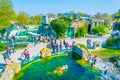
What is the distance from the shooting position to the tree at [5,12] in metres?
49.6

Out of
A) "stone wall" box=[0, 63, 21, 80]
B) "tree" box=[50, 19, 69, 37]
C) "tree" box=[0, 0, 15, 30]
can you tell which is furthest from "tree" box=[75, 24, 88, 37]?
"stone wall" box=[0, 63, 21, 80]

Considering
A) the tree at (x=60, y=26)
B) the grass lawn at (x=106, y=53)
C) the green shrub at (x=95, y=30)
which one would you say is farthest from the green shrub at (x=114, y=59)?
the green shrub at (x=95, y=30)

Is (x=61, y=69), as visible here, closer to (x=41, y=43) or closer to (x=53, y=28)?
(x=41, y=43)

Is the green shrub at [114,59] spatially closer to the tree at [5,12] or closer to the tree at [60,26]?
the tree at [60,26]

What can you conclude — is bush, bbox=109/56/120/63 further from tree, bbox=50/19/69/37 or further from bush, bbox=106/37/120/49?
tree, bbox=50/19/69/37

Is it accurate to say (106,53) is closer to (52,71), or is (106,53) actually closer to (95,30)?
(52,71)

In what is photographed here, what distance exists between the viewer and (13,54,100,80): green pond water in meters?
25.7

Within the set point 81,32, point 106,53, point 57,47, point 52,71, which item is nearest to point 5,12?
point 81,32

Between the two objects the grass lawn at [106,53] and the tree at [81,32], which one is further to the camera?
the tree at [81,32]

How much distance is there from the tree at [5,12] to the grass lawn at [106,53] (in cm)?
2019

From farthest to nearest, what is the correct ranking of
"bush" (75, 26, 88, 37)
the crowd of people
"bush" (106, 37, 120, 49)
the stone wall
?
"bush" (75, 26, 88, 37), "bush" (106, 37, 120, 49), the crowd of people, the stone wall

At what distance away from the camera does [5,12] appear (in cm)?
4994

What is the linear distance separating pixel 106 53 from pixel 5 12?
72.8 feet

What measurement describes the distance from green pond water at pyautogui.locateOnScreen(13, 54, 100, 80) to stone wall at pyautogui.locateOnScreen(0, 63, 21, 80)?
430mm
